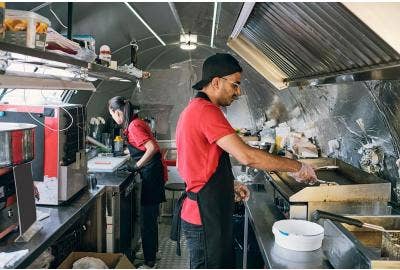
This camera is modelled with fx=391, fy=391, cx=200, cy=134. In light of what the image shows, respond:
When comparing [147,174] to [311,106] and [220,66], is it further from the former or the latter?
[220,66]

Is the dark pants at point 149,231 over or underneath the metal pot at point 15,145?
underneath

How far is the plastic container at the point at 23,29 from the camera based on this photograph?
1550 millimetres

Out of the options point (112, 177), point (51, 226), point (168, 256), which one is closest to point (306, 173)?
point (51, 226)

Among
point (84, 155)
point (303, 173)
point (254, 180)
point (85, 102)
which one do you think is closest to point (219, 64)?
point (303, 173)

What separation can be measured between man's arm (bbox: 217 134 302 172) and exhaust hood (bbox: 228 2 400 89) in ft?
1.75

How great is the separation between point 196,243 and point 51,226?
31.9 inches

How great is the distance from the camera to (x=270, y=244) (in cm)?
201

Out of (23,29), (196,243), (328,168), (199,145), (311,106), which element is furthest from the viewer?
(311,106)

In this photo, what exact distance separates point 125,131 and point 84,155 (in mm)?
1108

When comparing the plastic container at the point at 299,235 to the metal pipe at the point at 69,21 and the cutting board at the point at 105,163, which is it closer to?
the metal pipe at the point at 69,21

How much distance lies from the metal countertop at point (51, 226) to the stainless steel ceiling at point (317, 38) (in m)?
1.63

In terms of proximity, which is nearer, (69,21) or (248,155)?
(248,155)

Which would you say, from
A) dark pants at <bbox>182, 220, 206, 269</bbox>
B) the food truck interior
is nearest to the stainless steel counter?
the food truck interior

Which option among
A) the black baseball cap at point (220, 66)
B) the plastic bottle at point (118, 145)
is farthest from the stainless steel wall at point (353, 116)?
the plastic bottle at point (118, 145)
